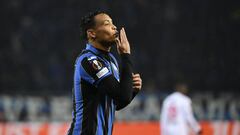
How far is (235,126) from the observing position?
14641 mm

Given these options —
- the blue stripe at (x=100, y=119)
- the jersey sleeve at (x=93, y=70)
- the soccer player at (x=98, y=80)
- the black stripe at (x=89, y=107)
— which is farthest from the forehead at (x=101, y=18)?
the blue stripe at (x=100, y=119)

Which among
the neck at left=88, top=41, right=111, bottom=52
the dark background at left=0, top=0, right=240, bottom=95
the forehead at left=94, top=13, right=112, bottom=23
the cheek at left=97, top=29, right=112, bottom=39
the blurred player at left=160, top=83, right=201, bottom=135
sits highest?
the forehead at left=94, top=13, right=112, bottom=23

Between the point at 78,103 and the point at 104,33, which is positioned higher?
the point at 104,33

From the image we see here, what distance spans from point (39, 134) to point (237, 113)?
18.9 ft

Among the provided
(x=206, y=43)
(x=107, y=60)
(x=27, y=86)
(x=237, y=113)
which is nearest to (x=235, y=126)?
(x=237, y=113)

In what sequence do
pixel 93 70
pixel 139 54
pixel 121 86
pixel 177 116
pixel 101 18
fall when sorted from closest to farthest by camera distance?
pixel 121 86
pixel 93 70
pixel 101 18
pixel 177 116
pixel 139 54

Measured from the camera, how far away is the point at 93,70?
4961 millimetres

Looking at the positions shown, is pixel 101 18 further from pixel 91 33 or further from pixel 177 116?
pixel 177 116

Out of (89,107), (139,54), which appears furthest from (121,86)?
(139,54)

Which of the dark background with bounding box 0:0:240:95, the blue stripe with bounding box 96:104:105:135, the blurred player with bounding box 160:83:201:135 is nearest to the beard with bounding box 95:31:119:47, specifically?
the blue stripe with bounding box 96:104:105:135

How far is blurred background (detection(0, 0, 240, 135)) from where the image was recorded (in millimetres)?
16219

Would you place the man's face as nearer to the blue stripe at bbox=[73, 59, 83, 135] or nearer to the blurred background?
the blue stripe at bbox=[73, 59, 83, 135]

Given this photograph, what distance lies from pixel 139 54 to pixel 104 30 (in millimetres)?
11974

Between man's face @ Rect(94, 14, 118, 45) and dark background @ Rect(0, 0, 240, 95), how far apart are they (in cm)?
1124
